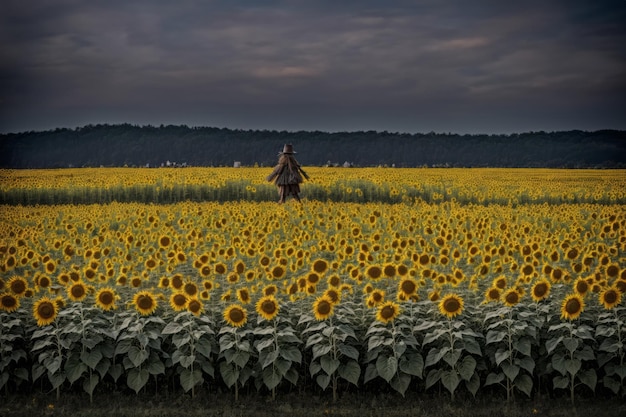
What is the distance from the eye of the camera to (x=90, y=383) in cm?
821

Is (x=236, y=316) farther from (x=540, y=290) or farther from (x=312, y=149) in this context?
(x=312, y=149)

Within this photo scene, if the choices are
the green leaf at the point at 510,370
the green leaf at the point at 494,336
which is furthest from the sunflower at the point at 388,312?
the green leaf at the point at 510,370

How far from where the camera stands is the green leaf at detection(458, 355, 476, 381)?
8078 mm

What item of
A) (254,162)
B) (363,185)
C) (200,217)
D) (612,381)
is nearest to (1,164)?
(200,217)

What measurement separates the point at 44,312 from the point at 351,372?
3.76 m

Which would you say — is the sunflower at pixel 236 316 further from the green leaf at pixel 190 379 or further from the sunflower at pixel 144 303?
the sunflower at pixel 144 303

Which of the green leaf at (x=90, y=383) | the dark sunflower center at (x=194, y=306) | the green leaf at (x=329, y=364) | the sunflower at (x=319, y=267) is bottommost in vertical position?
the green leaf at (x=90, y=383)

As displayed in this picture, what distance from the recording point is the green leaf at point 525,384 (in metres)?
8.14

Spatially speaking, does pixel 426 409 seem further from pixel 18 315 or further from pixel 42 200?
pixel 42 200

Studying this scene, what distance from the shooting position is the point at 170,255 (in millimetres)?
11344

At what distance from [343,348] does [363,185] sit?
20.8 metres

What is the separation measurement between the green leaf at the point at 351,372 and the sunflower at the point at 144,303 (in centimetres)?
240

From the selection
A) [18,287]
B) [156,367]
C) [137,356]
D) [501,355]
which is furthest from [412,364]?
[18,287]

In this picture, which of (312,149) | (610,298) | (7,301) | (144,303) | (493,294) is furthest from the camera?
(312,149)
